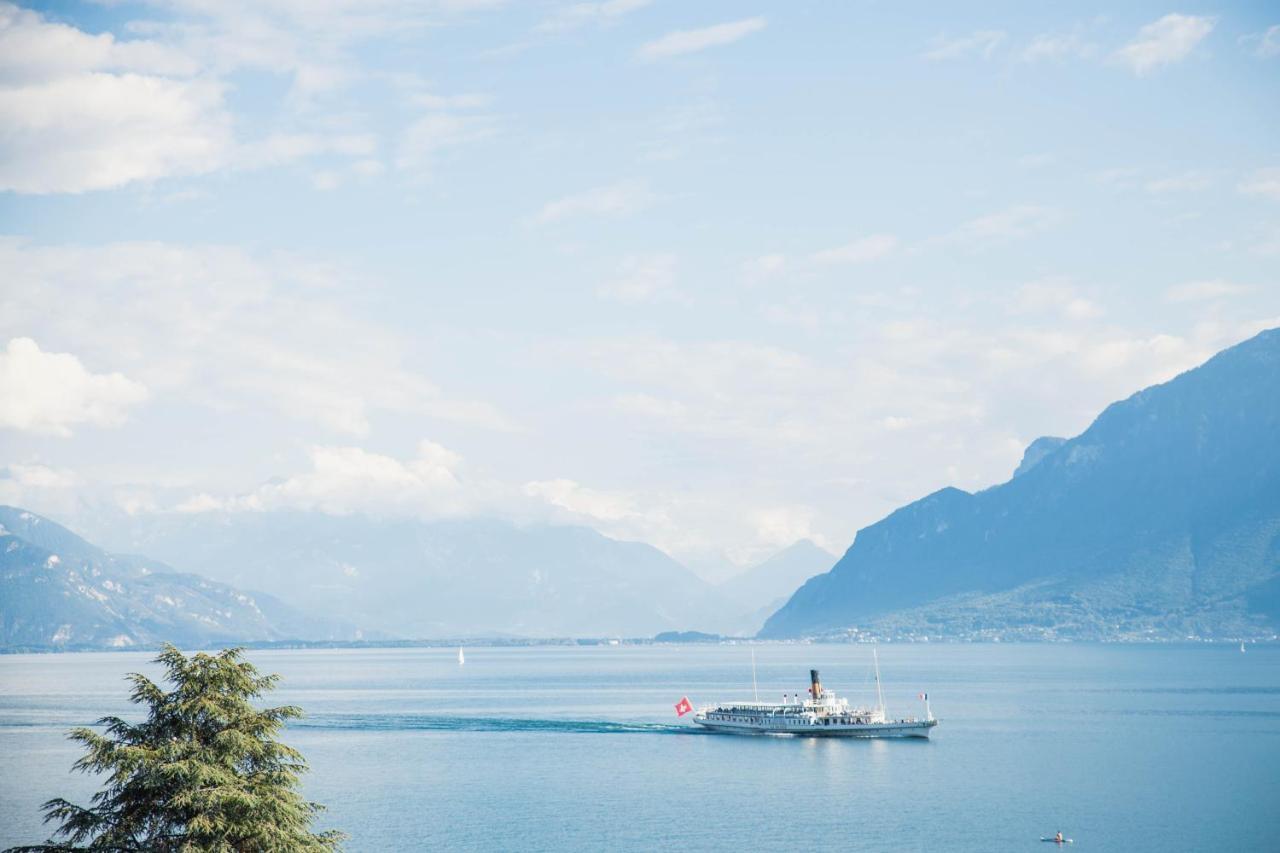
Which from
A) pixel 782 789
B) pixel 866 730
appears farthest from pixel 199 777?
pixel 866 730

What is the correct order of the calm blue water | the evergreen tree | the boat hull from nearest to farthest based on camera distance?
the evergreen tree → the calm blue water → the boat hull

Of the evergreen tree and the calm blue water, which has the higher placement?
the evergreen tree

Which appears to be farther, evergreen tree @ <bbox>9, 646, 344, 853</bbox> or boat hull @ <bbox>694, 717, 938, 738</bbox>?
boat hull @ <bbox>694, 717, 938, 738</bbox>

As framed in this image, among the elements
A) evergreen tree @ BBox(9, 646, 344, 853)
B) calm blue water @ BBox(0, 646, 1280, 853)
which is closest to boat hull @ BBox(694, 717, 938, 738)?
calm blue water @ BBox(0, 646, 1280, 853)

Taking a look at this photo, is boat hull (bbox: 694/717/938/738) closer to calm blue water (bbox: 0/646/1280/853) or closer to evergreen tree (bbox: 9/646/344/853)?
calm blue water (bbox: 0/646/1280/853)

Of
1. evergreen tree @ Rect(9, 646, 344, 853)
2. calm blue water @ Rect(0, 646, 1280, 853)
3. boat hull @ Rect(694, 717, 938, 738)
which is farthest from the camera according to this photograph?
boat hull @ Rect(694, 717, 938, 738)

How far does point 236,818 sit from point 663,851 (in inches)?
2539

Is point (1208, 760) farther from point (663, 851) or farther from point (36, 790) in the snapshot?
point (36, 790)

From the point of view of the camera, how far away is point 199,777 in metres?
45.6

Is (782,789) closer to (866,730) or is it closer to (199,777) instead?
(866,730)

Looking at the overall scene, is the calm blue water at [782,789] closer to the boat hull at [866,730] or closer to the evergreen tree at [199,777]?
the boat hull at [866,730]

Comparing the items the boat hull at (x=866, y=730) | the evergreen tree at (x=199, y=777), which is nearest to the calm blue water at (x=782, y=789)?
the boat hull at (x=866, y=730)

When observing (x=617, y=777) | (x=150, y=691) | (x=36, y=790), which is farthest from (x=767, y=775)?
(x=150, y=691)

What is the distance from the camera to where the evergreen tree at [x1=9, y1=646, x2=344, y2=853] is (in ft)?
150
